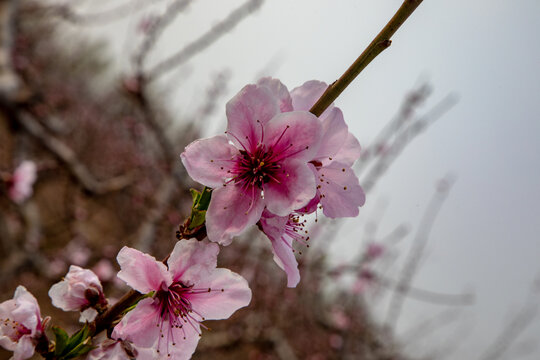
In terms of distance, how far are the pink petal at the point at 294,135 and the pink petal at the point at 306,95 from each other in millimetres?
87

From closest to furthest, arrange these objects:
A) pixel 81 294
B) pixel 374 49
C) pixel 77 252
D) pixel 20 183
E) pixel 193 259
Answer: pixel 374 49 → pixel 193 259 → pixel 81 294 → pixel 20 183 → pixel 77 252

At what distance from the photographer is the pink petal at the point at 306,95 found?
2.73ft

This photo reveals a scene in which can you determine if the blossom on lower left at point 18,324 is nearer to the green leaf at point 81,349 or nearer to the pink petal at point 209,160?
the green leaf at point 81,349

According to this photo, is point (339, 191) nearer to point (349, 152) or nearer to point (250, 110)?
point (349, 152)

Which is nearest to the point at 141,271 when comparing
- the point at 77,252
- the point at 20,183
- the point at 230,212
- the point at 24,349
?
the point at 230,212

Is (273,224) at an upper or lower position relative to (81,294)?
upper

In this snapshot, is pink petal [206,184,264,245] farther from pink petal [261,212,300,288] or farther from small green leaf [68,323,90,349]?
small green leaf [68,323,90,349]

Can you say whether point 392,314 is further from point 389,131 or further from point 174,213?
point 174,213

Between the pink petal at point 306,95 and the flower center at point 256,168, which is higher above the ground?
the pink petal at point 306,95

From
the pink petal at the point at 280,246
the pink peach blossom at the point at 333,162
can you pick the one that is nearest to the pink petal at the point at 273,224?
the pink petal at the point at 280,246

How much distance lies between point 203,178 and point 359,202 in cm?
35

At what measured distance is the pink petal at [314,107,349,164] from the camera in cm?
81

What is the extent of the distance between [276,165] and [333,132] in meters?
0.14

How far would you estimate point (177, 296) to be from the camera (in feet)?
2.81
